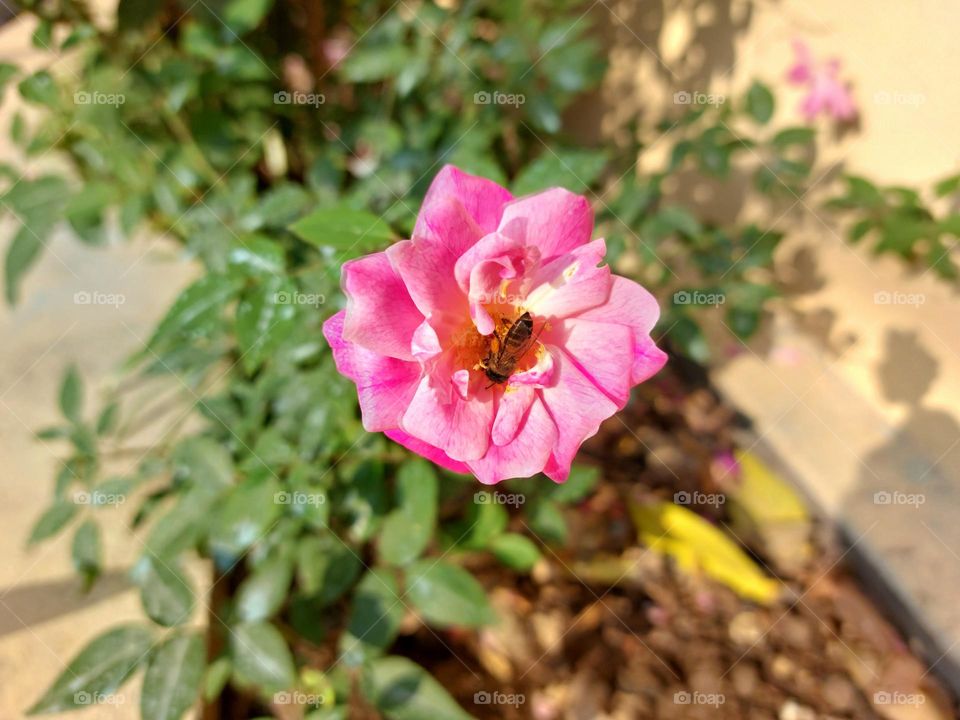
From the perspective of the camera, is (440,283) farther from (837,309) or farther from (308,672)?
(837,309)

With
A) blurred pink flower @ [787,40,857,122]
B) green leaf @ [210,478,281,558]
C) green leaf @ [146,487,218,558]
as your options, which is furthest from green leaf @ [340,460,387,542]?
blurred pink flower @ [787,40,857,122]

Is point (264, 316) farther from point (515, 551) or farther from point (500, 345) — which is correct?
point (515, 551)

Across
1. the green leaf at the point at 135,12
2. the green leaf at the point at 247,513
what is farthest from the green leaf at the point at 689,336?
the green leaf at the point at 135,12

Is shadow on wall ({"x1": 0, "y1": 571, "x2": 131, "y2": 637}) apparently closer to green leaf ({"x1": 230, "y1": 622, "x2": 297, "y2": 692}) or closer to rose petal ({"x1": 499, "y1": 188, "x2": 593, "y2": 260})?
green leaf ({"x1": 230, "y1": 622, "x2": 297, "y2": 692})

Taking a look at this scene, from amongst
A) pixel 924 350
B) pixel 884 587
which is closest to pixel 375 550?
pixel 884 587

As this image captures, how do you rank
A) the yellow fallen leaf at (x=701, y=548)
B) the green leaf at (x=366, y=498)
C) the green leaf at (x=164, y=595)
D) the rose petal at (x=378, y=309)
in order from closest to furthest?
the rose petal at (x=378, y=309)
the green leaf at (x=164, y=595)
the green leaf at (x=366, y=498)
the yellow fallen leaf at (x=701, y=548)

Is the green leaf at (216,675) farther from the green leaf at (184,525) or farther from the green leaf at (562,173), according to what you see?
the green leaf at (562,173)
